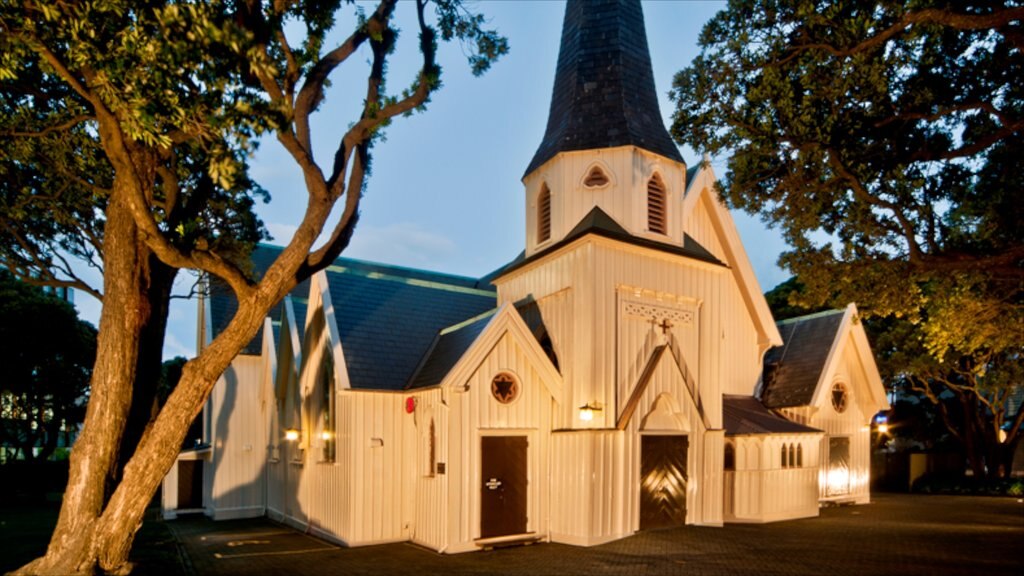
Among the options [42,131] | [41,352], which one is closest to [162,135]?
[42,131]

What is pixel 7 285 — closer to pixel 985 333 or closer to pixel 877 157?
pixel 877 157

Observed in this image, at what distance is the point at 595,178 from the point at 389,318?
6.70 metres

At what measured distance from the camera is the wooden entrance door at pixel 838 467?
72.7 feet

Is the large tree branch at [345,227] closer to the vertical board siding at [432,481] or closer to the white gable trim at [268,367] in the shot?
the vertical board siding at [432,481]

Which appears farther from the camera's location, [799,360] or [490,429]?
[799,360]

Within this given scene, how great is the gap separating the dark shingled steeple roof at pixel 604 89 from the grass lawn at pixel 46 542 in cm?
1289

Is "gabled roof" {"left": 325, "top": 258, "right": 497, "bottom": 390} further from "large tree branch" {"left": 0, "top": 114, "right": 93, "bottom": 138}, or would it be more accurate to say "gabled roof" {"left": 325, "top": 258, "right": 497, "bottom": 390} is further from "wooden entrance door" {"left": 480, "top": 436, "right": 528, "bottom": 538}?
"large tree branch" {"left": 0, "top": 114, "right": 93, "bottom": 138}

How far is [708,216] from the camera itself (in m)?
Answer: 21.7

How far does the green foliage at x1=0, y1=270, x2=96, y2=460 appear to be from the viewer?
87.3 feet

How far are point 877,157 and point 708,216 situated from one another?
9782mm

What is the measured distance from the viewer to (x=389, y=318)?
56.7 feet

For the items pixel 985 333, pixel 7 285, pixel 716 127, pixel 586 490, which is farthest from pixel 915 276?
pixel 7 285

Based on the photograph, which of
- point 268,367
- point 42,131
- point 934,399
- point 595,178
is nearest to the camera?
point 42,131

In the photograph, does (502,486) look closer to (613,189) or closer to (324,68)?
(613,189)
